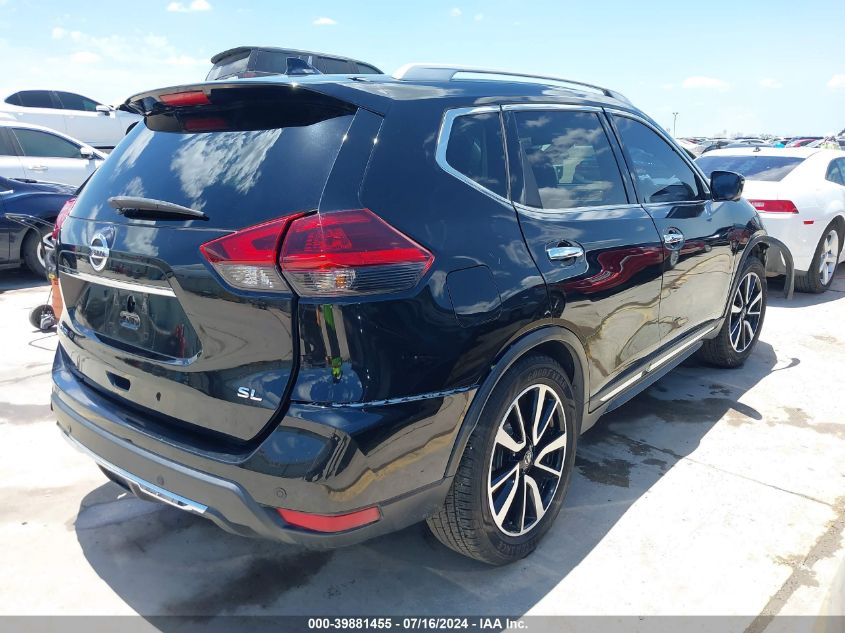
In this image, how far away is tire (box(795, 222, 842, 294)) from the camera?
693 centimetres

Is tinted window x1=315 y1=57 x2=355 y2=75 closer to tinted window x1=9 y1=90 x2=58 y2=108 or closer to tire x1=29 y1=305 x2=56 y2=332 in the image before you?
tire x1=29 y1=305 x2=56 y2=332

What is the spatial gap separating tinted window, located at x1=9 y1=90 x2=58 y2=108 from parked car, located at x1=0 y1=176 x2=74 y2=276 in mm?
9434

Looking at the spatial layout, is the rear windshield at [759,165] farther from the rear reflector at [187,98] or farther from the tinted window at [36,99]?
the tinted window at [36,99]

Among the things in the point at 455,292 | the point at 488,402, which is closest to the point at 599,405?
the point at 488,402

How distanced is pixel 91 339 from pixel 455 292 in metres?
1.37

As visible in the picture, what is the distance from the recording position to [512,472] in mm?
2467

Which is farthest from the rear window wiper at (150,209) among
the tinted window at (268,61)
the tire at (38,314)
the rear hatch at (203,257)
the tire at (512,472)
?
the tinted window at (268,61)

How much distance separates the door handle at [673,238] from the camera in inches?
131

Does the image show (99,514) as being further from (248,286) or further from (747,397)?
(747,397)

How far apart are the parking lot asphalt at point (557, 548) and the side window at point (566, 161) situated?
4.53 feet

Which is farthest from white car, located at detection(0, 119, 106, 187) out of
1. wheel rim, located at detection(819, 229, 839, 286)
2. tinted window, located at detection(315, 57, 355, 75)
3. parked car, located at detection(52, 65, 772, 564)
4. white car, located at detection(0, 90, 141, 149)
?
wheel rim, located at detection(819, 229, 839, 286)

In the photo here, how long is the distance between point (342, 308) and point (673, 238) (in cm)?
219

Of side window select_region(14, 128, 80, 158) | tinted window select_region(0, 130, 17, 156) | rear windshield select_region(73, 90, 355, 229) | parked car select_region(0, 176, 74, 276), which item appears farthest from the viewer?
side window select_region(14, 128, 80, 158)

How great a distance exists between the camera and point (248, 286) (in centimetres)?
192
